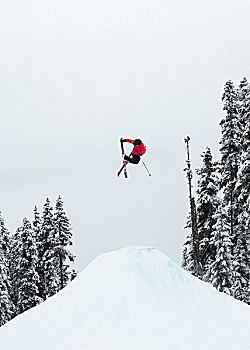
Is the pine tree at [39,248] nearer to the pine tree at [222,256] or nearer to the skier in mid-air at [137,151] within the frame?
the pine tree at [222,256]

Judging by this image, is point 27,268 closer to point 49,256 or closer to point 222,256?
point 49,256

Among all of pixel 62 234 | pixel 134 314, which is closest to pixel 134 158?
pixel 134 314

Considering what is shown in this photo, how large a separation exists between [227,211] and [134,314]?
840 inches

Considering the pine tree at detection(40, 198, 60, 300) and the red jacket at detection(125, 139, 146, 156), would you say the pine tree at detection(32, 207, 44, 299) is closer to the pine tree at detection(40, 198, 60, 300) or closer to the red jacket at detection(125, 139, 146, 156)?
the pine tree at detection(40, 198, 60, 300)

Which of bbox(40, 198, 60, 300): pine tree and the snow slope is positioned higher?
the snow slope

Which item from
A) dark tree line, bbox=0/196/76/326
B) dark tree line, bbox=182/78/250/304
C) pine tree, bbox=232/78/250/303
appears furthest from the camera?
dark tree line, bbox=0/196/76/326

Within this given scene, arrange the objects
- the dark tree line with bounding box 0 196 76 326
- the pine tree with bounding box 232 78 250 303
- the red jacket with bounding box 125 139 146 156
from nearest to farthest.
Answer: the red jacket with bounding box 125 139 146 156, the pine tree with bounding box 232 78 250 303, the dark tree line with bounding box 0 196 76 326

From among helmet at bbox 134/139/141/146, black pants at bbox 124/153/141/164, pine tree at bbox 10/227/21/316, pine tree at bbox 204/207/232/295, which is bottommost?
pine tree at bbox 10/227/21/316

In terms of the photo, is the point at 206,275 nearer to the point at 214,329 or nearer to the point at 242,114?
the point at 242,114

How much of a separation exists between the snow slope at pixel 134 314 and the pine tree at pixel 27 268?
88.0ft

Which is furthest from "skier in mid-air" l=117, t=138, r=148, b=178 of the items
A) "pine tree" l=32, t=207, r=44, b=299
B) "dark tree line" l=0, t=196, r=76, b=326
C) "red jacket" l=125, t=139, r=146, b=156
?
"pine tree" l=32, t=207, r=44, b=299

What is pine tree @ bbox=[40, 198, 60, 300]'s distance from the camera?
118ft

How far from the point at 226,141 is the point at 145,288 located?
20.2m

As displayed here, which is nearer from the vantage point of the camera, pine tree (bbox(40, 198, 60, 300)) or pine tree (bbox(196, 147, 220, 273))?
pine tree (bbox(196, 147, 220, 273))
